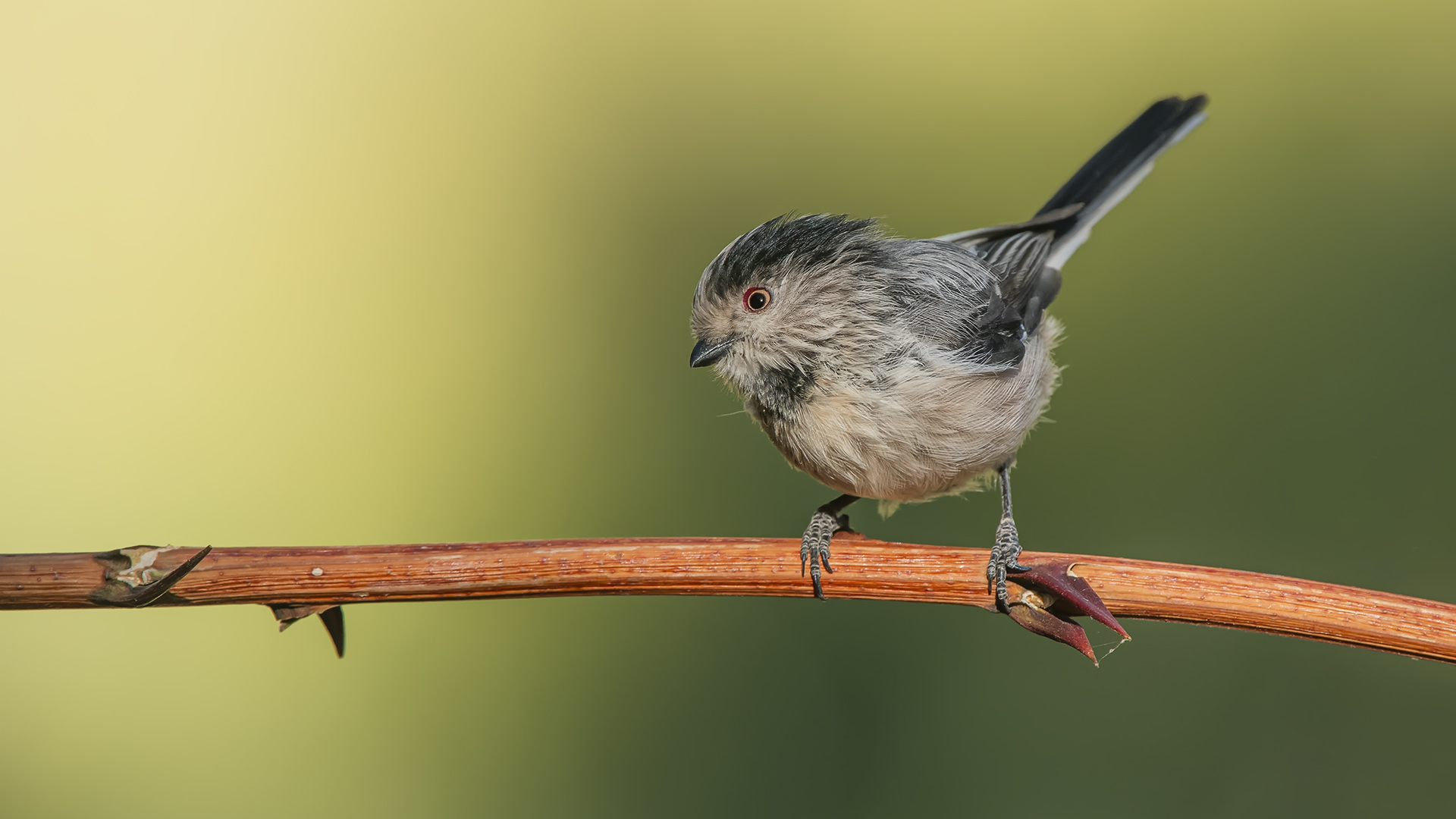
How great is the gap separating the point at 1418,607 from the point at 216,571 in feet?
5.41

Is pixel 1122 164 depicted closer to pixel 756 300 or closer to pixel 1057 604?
pixel 756 300

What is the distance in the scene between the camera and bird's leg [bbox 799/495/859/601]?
1.50 meters

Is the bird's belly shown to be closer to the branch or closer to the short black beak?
the short black beak

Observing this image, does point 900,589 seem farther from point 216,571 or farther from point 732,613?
point 732,613

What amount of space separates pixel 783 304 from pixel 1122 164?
1.08 meters

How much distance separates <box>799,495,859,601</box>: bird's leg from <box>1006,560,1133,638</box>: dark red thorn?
11.5 inches

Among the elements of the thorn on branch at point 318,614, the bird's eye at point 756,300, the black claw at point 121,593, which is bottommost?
the thorn on branch at point 318,614

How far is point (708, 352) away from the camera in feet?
6.39

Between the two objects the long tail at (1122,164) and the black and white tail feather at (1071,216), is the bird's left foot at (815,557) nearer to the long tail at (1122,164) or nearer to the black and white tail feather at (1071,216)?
the black and white tail feather at (1071,216)

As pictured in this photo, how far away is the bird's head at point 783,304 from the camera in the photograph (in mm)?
1910

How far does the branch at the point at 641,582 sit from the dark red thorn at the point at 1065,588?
38mm

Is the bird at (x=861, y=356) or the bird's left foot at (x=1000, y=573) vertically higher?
the bird at (x=861, y=356)

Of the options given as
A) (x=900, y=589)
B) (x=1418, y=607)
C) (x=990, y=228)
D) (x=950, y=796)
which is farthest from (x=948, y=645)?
(x=1418, y=607)

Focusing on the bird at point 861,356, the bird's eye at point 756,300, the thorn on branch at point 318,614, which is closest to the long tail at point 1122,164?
the bird at point 861,356
